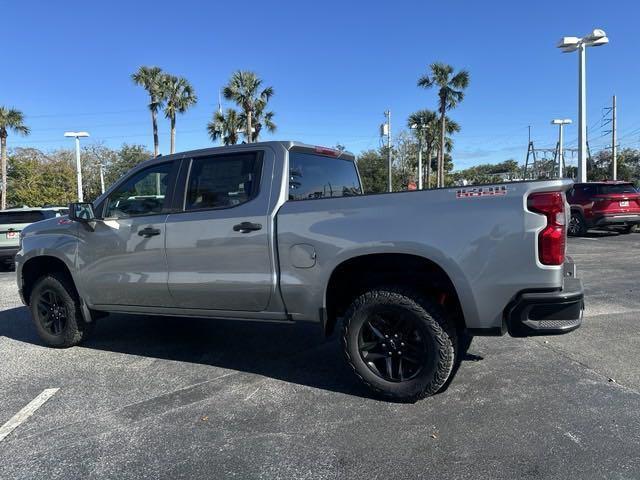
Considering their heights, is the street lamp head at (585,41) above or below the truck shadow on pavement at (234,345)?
above

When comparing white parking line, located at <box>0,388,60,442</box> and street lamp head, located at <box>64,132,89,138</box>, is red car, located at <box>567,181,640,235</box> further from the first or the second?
street lamp head, located at <box>64,132,89,138</box>

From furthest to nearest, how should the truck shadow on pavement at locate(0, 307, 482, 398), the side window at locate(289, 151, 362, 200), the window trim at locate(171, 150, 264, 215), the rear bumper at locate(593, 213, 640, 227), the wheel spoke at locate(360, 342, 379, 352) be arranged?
the rear bumper at locate(593, 213, 640, 227) < the truck shadow on pavement at locate(0, 307, 482, 398) < the side window at locate(289, 151, 362, 200) < the window trim at locate(171, 150, 264, 215) < the wheel spoke at locate(360, 342, 379, 352)

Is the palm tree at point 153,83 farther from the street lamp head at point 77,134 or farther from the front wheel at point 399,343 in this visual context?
the front wheel at point 399,343

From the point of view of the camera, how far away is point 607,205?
47.9 ft

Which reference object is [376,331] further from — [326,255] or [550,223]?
[550,223]

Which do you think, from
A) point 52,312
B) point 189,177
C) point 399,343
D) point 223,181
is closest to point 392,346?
point 399,343

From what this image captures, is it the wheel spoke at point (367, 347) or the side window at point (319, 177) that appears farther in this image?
the side window at point (319, 177)

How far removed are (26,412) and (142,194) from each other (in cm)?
204

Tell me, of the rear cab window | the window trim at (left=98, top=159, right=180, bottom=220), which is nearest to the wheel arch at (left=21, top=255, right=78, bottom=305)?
the window trim at (left=98, top=159, right=180, bottom=220)

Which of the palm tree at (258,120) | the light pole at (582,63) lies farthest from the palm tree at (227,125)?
the light pole at (582,63)

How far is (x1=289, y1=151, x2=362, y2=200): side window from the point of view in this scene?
14.2 feet

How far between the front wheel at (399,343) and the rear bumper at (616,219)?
42.6ft

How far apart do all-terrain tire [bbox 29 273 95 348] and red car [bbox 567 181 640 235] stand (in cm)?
1376

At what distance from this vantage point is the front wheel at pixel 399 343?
3.68 metres
